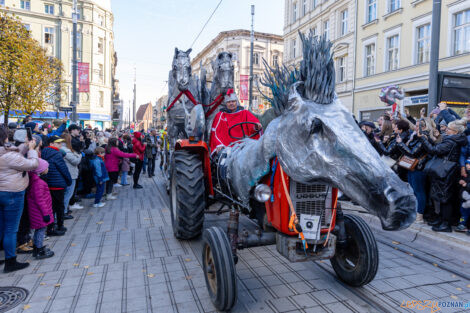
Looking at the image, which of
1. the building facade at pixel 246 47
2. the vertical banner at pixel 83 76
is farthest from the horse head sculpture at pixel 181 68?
the building facade at pixel 246 47

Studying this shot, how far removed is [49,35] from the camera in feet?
118

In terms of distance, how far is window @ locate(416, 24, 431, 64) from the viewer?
55.2ft

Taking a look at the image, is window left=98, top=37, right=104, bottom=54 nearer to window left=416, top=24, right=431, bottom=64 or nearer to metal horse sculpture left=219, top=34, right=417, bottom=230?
window left=416, top=24, right=431, bottom=64

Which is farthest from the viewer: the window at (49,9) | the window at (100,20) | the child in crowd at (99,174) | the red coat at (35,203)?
the window at (100,20)

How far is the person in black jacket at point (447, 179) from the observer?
526 centimetres

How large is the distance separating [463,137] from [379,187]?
14.2ft

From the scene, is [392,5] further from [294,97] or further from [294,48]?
[294,97]

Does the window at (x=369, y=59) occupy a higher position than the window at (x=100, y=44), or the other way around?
the window at (x=100, y=44)

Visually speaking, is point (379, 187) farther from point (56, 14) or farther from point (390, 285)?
point (56, 14)

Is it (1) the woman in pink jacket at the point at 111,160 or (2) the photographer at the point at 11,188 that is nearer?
(2) the photographer at the point at 11,188

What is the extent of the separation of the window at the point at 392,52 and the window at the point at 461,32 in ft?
12.2

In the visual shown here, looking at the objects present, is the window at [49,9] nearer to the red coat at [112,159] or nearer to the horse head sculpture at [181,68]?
the red coat at [112,159]

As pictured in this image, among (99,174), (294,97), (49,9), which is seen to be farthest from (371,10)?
(49,9)

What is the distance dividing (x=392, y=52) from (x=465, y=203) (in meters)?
17.0
